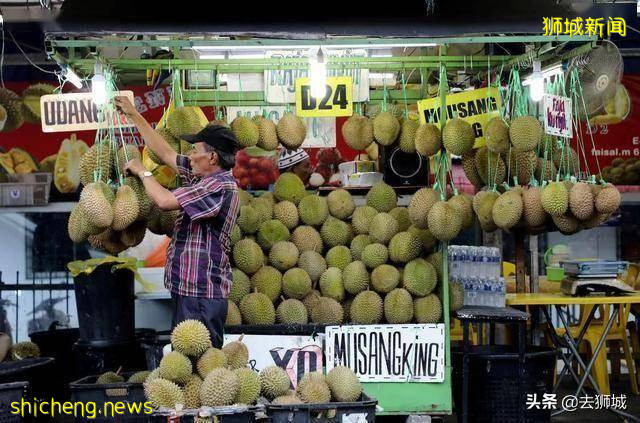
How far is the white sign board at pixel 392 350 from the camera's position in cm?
580

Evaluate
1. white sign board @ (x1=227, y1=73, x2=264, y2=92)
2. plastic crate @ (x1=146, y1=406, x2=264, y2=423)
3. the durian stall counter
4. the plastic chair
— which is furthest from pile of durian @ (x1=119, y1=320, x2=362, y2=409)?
the plastic chair

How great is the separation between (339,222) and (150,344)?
5.22 feet

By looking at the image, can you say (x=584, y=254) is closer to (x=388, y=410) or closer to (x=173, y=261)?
(x=388, y=410)

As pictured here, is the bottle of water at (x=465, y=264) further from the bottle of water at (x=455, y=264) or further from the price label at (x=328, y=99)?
the price label at (x=328, y=99)

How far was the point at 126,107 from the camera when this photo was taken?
17.2 ft

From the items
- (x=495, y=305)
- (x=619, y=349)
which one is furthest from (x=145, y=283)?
(x=619, y=349)

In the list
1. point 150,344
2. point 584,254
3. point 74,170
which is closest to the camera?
point 150,344

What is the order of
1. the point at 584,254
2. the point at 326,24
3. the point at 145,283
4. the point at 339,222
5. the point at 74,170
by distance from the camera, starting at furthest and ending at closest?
the point at 584,254 → the point at 74,170 → the point at 145,283 → the point at 339,222 → the point at 326,24

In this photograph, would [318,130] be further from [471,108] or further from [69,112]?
[69,112]

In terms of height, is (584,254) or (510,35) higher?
(510,35)

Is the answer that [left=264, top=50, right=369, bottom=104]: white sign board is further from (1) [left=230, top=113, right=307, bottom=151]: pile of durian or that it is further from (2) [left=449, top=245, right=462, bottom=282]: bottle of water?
(2) [left=449, top=245, right=462, bottom=282]: bottle of water

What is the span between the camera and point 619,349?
872 centimetres

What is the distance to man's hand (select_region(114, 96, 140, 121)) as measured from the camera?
5215 millimetres

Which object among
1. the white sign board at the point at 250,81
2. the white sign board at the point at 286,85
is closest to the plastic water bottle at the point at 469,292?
the white sign board at the point at 286,85
